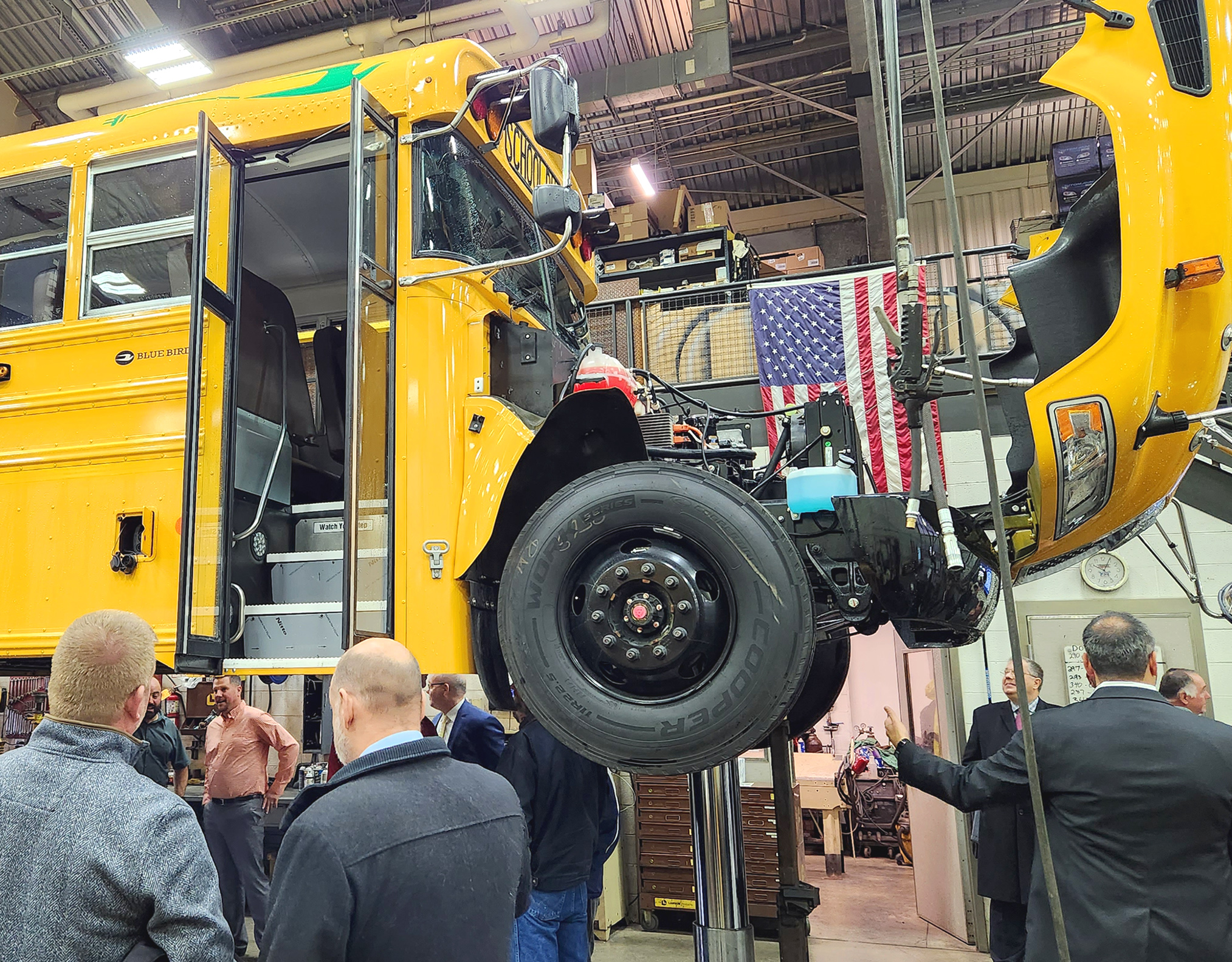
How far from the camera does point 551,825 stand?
11.5 feet

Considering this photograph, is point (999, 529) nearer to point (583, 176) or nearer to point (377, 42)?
point (583, 176)

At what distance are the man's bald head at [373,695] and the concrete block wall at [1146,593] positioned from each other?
19.0 feet

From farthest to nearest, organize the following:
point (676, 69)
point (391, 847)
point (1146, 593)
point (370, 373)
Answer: point (676, 69), point (1146, 593), point (370, 373), point (391, 847)

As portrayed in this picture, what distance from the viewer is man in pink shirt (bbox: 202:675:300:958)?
5898 mm

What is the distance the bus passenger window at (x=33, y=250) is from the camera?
3.56 metres

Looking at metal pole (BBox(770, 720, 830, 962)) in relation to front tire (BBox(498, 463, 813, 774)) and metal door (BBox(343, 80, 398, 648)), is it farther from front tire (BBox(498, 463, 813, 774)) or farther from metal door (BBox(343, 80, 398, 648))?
metal door (BBox(343, 80, 398, 648))

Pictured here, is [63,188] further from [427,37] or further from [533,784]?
[427,37]

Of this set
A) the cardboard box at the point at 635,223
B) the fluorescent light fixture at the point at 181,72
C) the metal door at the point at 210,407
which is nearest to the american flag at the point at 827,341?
the cardboard box at the point at 635,223

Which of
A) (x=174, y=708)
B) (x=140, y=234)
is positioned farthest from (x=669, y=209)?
(x=140, y=234)

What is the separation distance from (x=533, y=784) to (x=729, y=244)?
9.32m

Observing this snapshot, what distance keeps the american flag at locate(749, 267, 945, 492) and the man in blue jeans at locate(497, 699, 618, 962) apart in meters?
4.27

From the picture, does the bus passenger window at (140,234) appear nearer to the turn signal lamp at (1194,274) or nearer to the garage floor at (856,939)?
the turn signal lamp at (1194,274)

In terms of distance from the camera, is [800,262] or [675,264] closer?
[675,264]

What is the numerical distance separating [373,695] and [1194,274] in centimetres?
214
